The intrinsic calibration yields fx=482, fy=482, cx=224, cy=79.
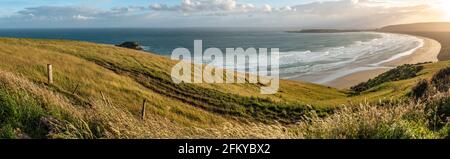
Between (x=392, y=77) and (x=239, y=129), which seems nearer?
(x=239, y=129)

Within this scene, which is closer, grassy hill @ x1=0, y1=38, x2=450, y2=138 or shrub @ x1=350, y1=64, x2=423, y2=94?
grassy hill @ x1=0, y1=38, x2=450, y2=138

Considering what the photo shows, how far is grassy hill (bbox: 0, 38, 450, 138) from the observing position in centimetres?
794

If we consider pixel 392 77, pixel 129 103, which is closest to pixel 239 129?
pixel 129 103

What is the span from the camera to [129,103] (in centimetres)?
3234

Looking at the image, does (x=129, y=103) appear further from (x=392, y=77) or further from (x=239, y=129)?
(x=392, y=77)

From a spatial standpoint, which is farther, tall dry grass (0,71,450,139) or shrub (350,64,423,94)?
shrub (350,64,423,94)

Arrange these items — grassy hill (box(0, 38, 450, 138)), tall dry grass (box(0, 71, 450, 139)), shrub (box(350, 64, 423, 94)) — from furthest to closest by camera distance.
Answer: shrub (box(350, 64, 423, 94)), grassy hill (box(0, 38, 450, 138)), tall dry grass (box(0, 71, 450, 139))

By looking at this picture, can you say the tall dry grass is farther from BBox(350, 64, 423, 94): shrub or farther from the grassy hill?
BBox(350, 64, 423, 94): shrub

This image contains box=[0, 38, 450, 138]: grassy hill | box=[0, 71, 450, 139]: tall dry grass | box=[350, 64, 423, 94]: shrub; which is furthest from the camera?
box=[350, 64, 423, 94]: shrub

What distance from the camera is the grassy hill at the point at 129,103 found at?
794cm

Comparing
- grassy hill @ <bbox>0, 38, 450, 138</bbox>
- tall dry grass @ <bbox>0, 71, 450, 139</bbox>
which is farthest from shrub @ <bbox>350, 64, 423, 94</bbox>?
tall dry grass @ <bbox>0, 71, 450, 139</bbox>

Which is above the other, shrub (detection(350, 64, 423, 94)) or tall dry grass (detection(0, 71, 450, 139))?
tall dry grass (detection(0, 71, 450, 139))

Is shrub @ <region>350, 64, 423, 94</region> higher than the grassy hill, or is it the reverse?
the grassy hill
